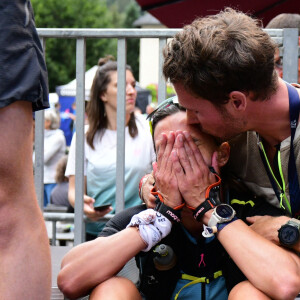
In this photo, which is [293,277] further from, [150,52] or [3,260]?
[150,52]

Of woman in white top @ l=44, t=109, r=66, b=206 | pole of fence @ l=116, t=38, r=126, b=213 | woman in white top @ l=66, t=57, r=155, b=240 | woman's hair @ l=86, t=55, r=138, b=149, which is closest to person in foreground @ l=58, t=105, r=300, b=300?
pole of fence @ l=116, t=38, r=126, b=213

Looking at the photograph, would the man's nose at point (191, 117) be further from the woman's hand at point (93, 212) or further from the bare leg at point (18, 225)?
the woman's hand at point (93, 212)

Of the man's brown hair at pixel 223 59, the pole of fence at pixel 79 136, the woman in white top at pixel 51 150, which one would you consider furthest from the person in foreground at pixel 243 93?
the woman in white top at pixel 51 150

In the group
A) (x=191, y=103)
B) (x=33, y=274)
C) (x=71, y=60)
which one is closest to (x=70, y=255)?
(x=33, y=274)

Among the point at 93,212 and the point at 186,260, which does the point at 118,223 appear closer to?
the point at 186,260

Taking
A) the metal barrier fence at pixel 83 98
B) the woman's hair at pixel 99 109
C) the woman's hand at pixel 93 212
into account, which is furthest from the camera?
the woman's hair at pixel 99 109

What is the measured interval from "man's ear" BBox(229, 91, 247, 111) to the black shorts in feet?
2.47

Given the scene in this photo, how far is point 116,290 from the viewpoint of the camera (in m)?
2.45

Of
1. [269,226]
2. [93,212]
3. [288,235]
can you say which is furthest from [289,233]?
[93,212]

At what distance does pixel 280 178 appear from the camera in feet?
8.58

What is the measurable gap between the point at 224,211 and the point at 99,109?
248 centimetres

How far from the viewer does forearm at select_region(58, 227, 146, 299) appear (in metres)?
2.51

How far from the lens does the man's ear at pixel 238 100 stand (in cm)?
251

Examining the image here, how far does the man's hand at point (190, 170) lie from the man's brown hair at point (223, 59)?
23 centimetres
